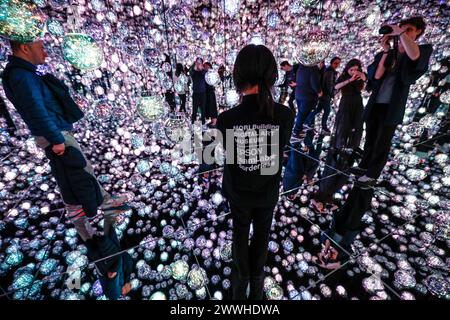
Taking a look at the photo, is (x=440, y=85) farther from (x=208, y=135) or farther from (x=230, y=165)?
(x=230, y=165)

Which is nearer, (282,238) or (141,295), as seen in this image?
(141,295)

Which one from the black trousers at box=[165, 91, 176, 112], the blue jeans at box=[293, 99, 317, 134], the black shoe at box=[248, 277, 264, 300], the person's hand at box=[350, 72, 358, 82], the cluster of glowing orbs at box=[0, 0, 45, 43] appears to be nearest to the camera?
the cluster of glowing orbs at box=[0, 0, 45, 43]

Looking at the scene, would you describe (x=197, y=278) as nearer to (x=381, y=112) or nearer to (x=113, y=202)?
(x=113, y=202)

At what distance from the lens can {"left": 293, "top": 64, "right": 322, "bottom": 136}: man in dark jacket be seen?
3034 millimetres

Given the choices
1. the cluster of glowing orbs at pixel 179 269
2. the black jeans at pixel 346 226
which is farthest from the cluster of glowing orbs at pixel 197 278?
the black jeans at pixel 346 226

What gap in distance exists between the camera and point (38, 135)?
120 centimetres

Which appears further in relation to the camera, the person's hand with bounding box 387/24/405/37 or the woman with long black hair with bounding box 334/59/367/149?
the woman with long black hair with bounding box 334/59/367/149

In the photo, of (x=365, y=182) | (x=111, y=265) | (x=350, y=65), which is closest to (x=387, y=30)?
(x=350, y=65)

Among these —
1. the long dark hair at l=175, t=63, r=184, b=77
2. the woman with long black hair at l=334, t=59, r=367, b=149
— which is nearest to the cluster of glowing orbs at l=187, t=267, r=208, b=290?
the woman with long black hair at l=334, t=59, r=367, b=149

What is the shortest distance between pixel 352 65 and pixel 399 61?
74 cm

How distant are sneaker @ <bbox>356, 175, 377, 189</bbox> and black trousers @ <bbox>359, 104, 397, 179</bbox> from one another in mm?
45

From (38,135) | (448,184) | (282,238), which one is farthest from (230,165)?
(448,184)

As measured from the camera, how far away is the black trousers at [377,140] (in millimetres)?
1904

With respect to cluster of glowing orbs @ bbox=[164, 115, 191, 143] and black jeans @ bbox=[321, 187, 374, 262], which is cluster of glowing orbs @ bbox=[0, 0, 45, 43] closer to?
cluster of glowing orbs @ bbox=[164, 115, 191, 143]
